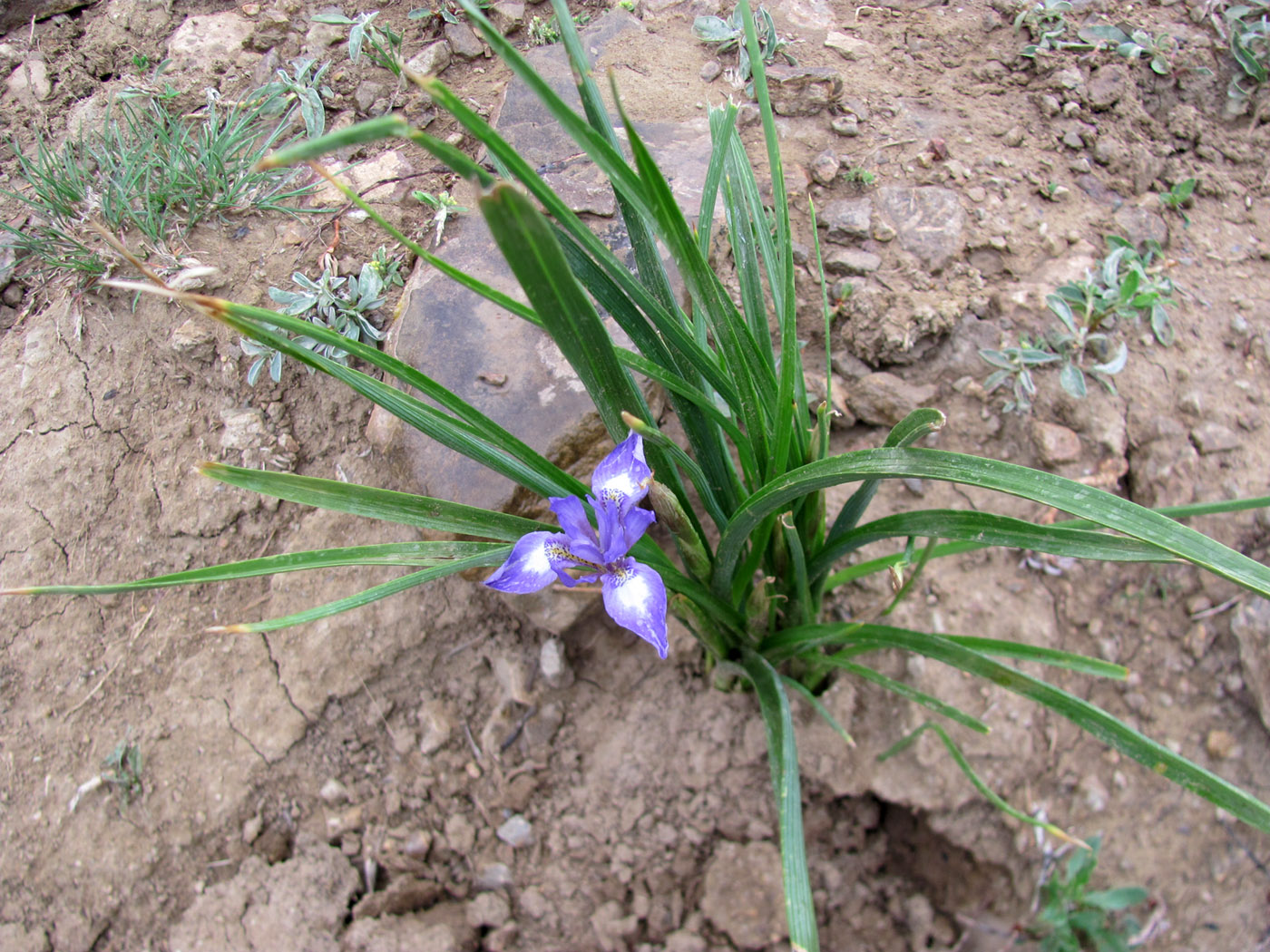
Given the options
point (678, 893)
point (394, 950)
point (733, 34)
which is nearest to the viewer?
point (394, 950)

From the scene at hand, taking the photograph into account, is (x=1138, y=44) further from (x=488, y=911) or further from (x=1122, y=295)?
(x=488, y=911)

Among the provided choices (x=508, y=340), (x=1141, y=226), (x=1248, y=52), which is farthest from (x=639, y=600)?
(x=1248, y=52)

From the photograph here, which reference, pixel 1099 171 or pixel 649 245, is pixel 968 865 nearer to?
pixel 649 245

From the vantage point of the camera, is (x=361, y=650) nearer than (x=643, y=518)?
No

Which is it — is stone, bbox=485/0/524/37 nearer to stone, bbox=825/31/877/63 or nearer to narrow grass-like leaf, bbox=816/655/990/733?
stone, bbox=825/31/877/63

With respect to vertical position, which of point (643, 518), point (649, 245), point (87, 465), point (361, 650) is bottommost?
point (361, 650)

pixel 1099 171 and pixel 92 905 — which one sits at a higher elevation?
pixel 1099 171

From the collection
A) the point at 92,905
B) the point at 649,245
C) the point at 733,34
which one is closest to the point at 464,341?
the point at 649,245

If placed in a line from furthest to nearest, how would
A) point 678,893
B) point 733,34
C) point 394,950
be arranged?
point 733,34 → point 678,893 → point 394,950

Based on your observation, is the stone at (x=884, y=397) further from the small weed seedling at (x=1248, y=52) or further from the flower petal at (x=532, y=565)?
the small weed seedling at (x=1248, y=52)
